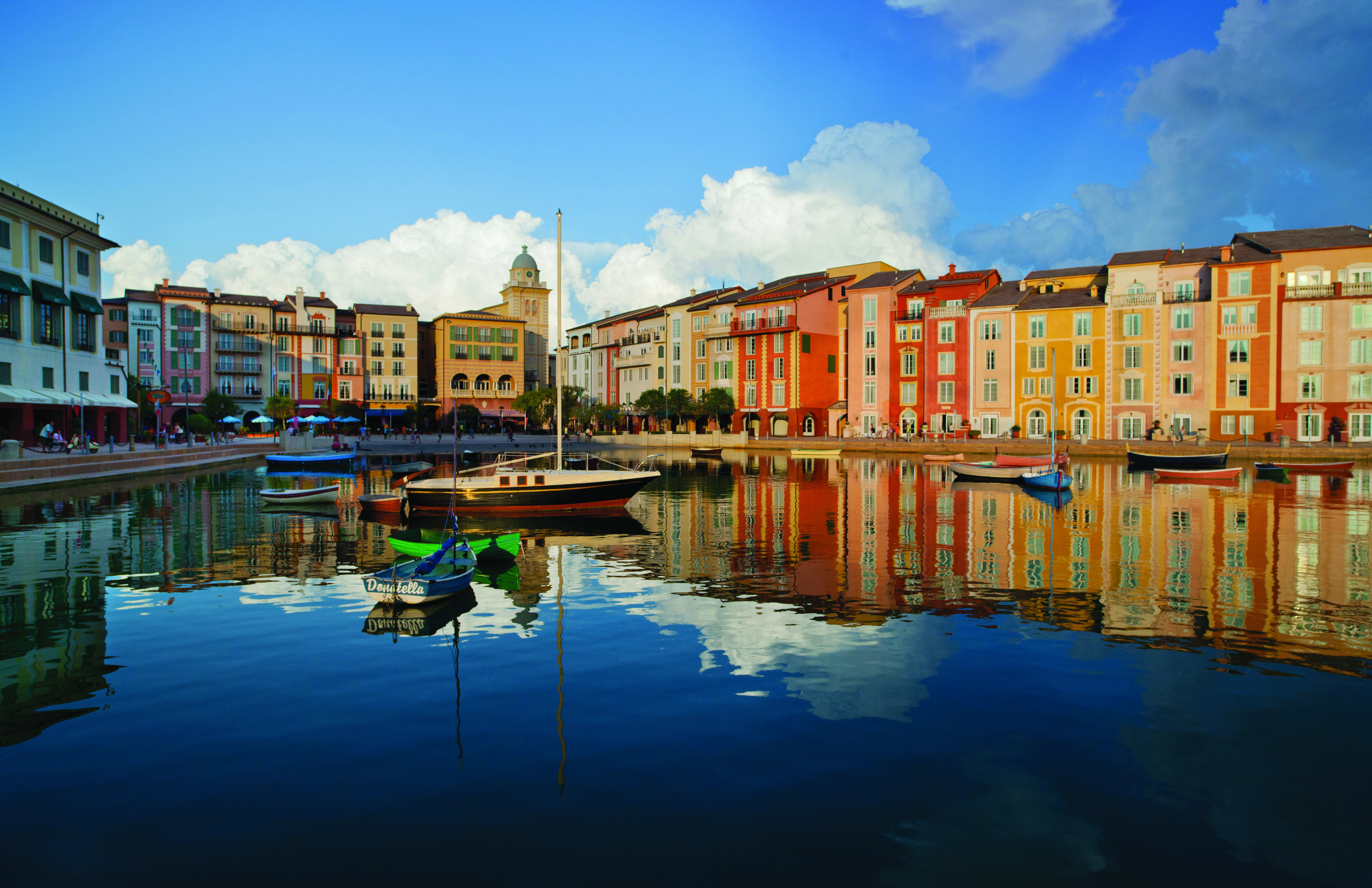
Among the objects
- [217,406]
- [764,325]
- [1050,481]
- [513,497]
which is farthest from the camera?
[764,325]

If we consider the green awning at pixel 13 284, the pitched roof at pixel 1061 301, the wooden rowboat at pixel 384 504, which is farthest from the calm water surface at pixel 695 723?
the pitched roof at pixel 1061 301

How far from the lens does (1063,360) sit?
2844 inches

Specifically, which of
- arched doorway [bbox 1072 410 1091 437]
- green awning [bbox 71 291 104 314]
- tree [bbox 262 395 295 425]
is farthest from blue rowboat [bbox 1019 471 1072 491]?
tree [bbox 262 395 295 425]

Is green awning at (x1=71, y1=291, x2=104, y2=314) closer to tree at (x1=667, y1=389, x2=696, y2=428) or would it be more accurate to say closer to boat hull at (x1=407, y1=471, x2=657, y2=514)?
boat hull at (x1=407, y1=471, x2=657, y2=514)

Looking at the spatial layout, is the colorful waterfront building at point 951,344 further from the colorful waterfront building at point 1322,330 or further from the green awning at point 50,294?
the green awning at point 50,294

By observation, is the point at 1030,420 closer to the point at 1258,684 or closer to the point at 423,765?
the point at 1258,684

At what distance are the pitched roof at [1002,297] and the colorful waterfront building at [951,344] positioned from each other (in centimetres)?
72

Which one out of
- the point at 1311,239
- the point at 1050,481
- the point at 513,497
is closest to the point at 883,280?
the point at 1311,239

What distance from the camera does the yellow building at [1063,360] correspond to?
71.1m

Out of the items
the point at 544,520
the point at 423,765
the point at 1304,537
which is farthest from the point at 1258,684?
the point at 544,520

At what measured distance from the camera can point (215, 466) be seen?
182 feet

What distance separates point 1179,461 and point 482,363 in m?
79.4

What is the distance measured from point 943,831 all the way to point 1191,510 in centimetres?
3001

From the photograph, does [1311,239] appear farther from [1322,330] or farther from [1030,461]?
[1030,461]
